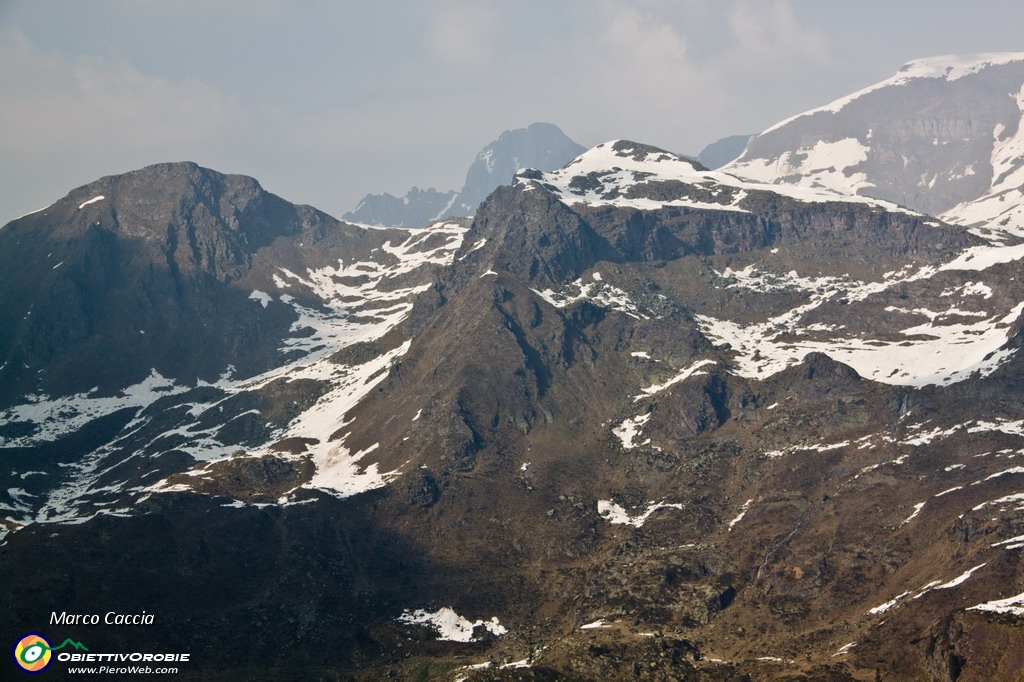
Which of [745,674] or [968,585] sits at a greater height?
[968,585]

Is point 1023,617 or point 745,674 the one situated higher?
point 1023,617

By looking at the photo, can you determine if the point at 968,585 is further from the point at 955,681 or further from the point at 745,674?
the point at 745,674

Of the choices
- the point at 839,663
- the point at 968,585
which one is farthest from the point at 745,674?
the point at 968,585

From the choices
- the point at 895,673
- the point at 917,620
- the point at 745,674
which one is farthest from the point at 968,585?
the point at 745,674

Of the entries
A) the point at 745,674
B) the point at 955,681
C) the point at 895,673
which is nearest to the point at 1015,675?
the point at 955,681

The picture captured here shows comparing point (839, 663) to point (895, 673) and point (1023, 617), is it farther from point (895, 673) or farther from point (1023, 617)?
point (1023, 617)

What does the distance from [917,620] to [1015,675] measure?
32.2 meters

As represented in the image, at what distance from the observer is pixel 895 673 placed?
602 ft

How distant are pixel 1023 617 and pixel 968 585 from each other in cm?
2015

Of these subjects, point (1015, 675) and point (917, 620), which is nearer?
point (1015, 675)

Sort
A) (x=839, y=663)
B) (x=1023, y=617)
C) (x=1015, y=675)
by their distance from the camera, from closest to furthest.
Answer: (x=1015, y=675) → (x=1023, y=617) → (x=839, y=663)

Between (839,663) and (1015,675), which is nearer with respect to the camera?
(1015,675)

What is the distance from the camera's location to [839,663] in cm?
19400

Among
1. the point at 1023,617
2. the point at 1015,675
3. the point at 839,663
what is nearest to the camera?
the point at 1015,675
